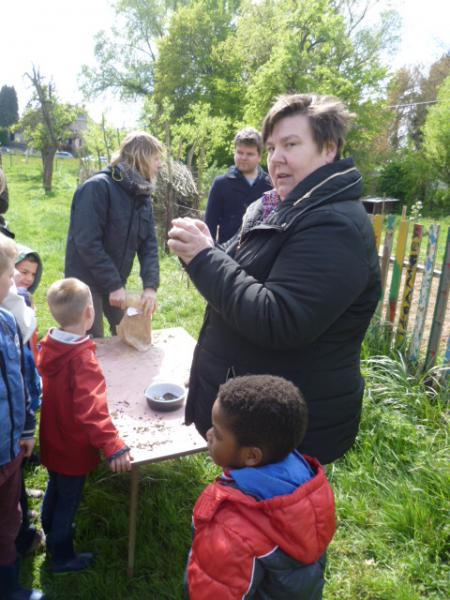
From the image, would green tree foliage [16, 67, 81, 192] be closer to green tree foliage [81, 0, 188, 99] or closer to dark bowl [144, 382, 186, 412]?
green tree foliage [81, 0, 188, 99]

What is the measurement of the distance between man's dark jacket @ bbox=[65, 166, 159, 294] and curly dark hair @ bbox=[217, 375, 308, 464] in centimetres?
201

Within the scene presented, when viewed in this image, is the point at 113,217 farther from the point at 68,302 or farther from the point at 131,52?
the point at 131,52

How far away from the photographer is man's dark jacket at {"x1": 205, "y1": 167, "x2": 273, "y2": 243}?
14.5 ft

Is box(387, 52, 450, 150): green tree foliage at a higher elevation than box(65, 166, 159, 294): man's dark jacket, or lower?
higher

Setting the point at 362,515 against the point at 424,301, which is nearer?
the point at 362,515

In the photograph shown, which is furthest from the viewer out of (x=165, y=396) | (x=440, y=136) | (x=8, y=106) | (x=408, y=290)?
(x=8, y=106)

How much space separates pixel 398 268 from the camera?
157 inches

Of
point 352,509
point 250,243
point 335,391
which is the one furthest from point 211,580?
point 352,509

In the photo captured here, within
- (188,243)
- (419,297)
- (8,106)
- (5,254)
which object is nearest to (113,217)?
(5,254)

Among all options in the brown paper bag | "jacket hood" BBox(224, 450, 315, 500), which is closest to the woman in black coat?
"jacket hood" BBox(224, 450, 315, 500)

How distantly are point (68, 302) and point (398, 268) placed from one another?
9.51 ft

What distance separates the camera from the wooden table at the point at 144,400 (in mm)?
2150

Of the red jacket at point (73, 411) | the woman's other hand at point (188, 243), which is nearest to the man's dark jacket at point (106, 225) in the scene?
the red jacket at point (73, 411)

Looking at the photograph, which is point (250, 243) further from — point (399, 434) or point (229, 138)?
point (229, 138)
